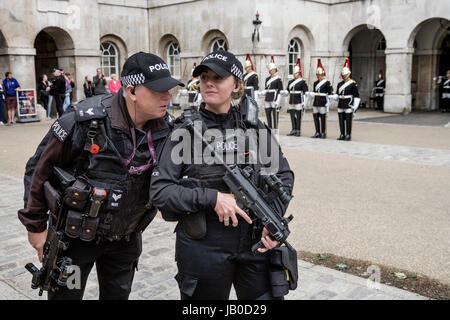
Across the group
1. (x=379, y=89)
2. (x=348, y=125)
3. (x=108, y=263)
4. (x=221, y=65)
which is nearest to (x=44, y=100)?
(x=348, y=125)

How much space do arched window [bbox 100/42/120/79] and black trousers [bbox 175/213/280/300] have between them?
68.0 feet

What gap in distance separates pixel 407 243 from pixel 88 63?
17058 mm

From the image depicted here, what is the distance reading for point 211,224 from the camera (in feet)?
8.36

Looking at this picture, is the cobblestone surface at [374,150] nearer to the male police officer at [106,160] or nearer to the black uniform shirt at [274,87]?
the black uniform shirt at [274,87]

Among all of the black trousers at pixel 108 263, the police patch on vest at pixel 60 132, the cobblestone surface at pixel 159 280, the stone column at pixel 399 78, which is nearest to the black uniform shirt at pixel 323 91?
the stone column at pixel 399 78

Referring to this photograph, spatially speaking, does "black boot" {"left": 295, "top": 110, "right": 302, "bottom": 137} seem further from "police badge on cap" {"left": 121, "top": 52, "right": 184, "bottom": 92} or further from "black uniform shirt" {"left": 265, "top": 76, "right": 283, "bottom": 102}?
"police badge on cap" {"left": 121, "top": 52, "right": 184, "bottom": 92}

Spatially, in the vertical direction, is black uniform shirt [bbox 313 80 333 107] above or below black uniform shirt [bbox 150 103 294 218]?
above

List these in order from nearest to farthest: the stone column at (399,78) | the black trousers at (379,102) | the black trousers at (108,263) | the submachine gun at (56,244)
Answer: the submachine gun at (56,244) → the black trousers at (108,263) → the stone column at (399,78) → the black trousers at (379,102)

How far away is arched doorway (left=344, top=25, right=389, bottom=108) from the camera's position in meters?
24.2

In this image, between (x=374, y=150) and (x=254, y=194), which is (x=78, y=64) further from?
(x=254, y=194)

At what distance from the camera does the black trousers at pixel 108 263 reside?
277 cm

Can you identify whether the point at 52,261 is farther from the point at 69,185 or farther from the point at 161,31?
the point at 161,31

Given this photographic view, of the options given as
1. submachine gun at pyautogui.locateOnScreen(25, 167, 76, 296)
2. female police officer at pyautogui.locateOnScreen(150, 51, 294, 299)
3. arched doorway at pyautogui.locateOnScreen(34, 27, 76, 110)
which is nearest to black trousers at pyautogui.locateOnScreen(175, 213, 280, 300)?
female police officer at pyautogui.locateOnScreen(150, 51, 294, 299)

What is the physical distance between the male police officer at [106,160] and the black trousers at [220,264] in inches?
14.7
